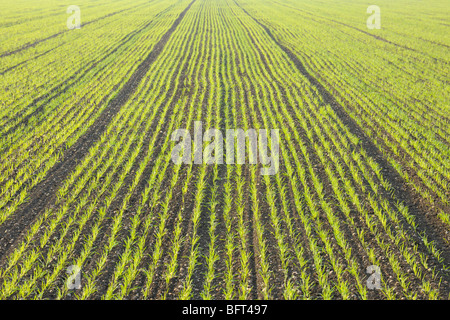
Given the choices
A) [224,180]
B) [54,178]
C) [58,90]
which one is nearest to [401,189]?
[224,180]

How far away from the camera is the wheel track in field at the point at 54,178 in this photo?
6707mm

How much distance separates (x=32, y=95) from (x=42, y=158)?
695cm

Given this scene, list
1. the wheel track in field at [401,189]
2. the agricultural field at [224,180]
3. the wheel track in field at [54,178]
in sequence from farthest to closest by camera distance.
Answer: the wheel track in field at [54,178] < the wheel track in field at [401,189] < the agricultural field at [224,180]

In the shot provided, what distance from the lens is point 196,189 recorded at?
8.35m

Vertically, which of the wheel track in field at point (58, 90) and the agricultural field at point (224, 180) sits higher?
the wheel track in field at point (58, 90)

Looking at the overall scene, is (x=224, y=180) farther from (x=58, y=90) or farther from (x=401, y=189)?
(x=58, y=90)

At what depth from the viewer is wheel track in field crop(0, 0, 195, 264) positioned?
671 centimetres

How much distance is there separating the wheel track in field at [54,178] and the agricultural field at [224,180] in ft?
0.18

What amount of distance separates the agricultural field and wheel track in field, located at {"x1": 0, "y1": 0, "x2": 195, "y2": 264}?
0.05 meters

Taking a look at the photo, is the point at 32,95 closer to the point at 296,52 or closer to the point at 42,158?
the point at 42,158

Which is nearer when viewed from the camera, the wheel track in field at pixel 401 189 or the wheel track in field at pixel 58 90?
the wheel track in field at pixel 401 189

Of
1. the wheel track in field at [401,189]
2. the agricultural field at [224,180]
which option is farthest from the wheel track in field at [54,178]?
the wheel track in field at [401,189]

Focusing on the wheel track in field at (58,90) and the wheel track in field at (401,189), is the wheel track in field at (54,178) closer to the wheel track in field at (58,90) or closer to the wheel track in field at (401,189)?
the wheel track in field at (58,90)
